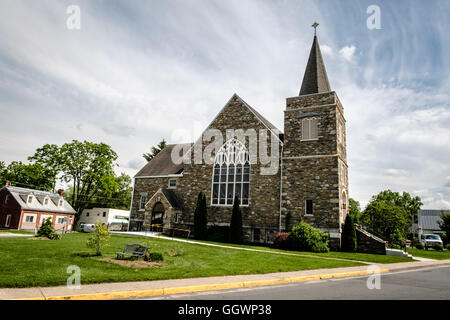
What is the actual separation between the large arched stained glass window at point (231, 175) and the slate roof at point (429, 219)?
185 feet

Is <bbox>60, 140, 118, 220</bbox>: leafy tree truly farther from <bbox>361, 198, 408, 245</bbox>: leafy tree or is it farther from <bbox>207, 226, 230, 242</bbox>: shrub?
<bbox>361, 198, 408, 245</bbox>: leafy tree

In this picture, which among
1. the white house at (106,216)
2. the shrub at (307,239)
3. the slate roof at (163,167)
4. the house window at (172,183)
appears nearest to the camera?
the shrub at (307,239)

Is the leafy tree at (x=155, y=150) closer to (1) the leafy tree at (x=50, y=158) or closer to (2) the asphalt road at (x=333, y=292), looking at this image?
(1) the leafy tree at (x=50, y=158)

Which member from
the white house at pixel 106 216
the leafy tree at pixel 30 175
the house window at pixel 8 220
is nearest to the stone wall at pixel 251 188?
the house window at pixel 8 220

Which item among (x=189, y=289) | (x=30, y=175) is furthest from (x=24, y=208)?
(x=189, y=289)

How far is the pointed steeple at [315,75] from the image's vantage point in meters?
25.5

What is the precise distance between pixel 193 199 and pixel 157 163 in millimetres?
8318

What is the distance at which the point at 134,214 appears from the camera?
102 feet

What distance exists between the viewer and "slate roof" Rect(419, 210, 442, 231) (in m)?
61.8

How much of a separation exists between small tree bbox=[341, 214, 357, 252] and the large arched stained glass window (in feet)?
26.8

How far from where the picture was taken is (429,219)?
211 feet

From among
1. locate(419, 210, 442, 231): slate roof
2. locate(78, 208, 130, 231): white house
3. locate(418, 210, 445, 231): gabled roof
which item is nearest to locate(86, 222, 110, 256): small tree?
locate(78, 208, 130, 231): white house
